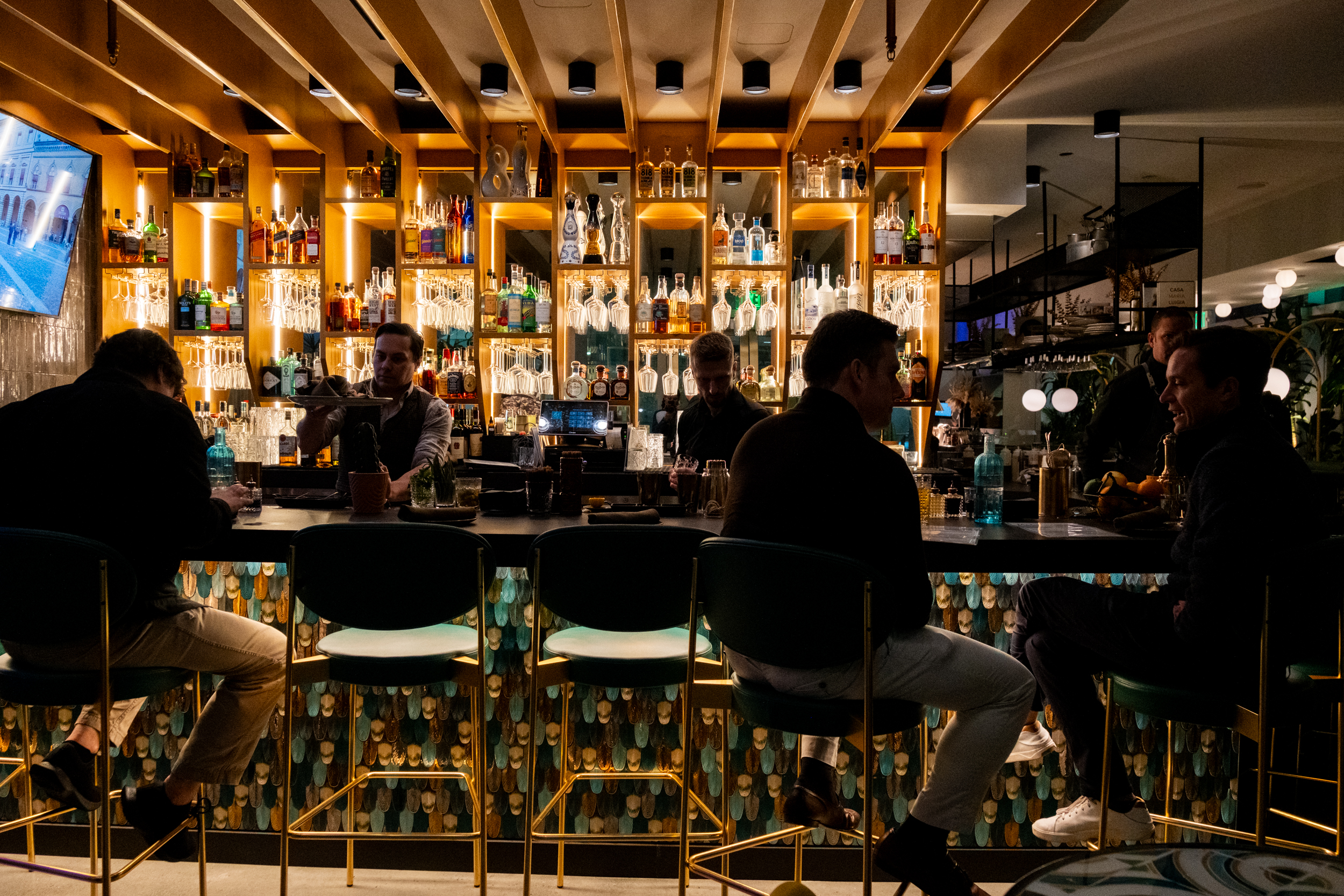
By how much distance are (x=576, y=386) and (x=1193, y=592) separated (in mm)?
3959

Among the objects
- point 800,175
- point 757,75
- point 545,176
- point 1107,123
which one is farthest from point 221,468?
point 1107,123

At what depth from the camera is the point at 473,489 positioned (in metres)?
2.77

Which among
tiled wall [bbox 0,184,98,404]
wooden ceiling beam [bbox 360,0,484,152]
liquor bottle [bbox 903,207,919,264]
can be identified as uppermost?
wooden ceiling beam [bbox 360,0,484,152]

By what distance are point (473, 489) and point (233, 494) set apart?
0.66 meters

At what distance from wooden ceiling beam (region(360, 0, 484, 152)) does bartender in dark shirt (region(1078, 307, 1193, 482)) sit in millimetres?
3567

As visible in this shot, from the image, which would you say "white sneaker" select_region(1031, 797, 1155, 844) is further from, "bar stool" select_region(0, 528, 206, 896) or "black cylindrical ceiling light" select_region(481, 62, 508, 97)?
"black cylindrical ceiling light" select_region(481, 62, 508, 97)

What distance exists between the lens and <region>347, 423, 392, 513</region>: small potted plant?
2.75 meters

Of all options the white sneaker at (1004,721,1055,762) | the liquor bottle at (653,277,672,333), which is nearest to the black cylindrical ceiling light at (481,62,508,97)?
the liquor bottle at (653,277,672,333)

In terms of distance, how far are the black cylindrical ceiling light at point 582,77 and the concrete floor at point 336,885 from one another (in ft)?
12.5

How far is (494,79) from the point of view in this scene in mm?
4926

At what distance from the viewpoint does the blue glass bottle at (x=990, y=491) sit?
2666mm

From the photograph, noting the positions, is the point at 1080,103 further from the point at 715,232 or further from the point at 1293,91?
the point at 715,232

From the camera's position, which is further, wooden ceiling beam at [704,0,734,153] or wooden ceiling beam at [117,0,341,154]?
wooden ceiling beam at [117,0,341,154]

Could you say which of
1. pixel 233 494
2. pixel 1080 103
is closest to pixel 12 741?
Answer: pixel 233 494
